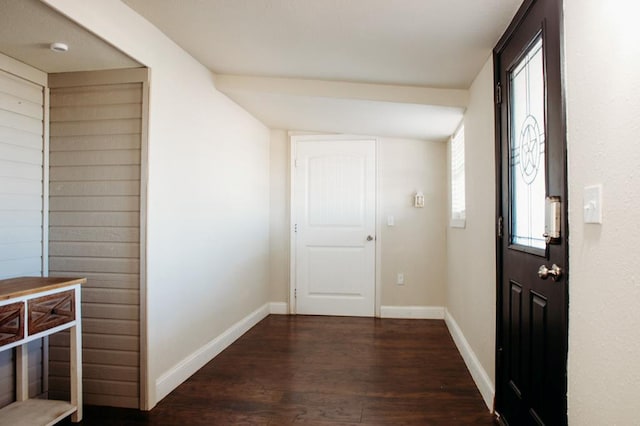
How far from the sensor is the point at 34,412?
6.32 feet

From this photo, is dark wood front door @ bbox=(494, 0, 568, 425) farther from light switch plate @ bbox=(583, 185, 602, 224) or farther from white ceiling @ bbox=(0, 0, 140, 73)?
white ceiling @ bbox=(0, 0, 140, 73)

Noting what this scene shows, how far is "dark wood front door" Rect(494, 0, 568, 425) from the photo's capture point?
1.42 m

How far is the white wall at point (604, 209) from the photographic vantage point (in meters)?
1.01

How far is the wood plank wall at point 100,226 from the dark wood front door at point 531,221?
205 centimetres

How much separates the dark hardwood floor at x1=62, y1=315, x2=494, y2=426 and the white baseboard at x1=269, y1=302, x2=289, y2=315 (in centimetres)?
73

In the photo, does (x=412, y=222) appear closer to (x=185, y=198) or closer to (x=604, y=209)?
(x=185, y=198)

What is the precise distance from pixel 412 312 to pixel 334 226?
128cm

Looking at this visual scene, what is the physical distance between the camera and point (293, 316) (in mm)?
4293

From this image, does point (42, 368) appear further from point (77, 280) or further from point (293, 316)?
point (293, 316)

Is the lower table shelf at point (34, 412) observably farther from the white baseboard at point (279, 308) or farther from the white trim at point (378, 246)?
the white trim at point (378, 246)

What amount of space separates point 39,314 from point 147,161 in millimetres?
931

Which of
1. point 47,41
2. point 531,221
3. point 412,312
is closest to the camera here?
point 531,221

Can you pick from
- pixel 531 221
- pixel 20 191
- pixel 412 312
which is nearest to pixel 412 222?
pixel 412 312

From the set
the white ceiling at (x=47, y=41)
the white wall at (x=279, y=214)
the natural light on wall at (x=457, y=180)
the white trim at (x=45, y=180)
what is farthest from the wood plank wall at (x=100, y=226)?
the natural light on wall at (x=457, y=180)
